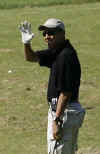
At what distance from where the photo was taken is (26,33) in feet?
19.5

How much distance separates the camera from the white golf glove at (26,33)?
19.3ft

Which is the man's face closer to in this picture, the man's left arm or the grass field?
the man's left arm

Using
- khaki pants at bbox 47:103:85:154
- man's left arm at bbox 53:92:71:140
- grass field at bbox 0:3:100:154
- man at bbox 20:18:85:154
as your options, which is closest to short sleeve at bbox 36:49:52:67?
man at bbox 20:18:85:154

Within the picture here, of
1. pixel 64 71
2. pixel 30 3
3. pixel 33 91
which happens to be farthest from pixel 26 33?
pixel 30 3

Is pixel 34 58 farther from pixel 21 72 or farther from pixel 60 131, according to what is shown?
pixel 21 72

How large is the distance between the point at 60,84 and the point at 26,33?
2.21 feet

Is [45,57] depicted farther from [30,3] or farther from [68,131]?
[30,3]

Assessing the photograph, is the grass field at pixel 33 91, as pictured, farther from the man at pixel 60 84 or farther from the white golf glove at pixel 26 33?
the white golf glove at pixel 26 33

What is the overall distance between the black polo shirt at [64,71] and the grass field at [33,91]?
244 cm

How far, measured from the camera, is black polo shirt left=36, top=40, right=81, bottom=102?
5691mm

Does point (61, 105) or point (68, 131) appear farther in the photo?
point (68, 131)

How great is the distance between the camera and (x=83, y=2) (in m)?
26.0

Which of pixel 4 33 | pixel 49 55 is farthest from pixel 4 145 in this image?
pixel 4 33

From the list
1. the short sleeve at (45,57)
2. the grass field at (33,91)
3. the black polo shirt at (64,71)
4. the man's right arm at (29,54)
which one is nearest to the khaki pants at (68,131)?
the black polo shirt at (64,71)
